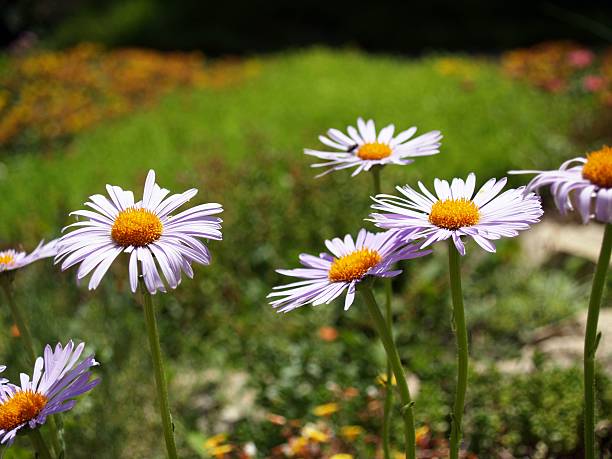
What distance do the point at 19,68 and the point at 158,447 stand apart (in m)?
7.02

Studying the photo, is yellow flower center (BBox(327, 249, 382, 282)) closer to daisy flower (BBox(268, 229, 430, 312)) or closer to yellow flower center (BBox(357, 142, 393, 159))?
daisy flower (BBox(268, 229, 430, 312))

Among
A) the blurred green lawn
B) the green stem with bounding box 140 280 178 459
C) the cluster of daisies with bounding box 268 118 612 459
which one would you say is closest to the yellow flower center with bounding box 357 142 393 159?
the cluster of daisies with bounding box 268 118 612 459

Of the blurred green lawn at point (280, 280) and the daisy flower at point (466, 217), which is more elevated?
the blurred green lawn at point (280, 280)

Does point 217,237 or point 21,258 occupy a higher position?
point 21,258

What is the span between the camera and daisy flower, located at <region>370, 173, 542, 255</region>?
130cm

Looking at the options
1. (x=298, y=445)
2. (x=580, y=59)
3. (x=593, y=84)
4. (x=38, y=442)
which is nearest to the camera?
(x=38, y=442)

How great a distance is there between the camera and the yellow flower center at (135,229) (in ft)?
4.50

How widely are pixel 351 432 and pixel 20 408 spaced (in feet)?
4.32

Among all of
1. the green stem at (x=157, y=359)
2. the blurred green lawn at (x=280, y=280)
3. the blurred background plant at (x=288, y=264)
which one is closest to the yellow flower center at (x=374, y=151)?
the green stem at (x=157, y=359)

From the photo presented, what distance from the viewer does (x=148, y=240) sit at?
1.38 m

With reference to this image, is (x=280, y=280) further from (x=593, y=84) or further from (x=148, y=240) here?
(x=593, y=84)

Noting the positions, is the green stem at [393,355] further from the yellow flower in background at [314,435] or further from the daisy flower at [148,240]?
the yellow flower in background at [314,435]

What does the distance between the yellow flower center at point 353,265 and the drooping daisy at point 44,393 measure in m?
0.48

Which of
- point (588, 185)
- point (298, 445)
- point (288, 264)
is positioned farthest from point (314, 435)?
point (288, 264)
